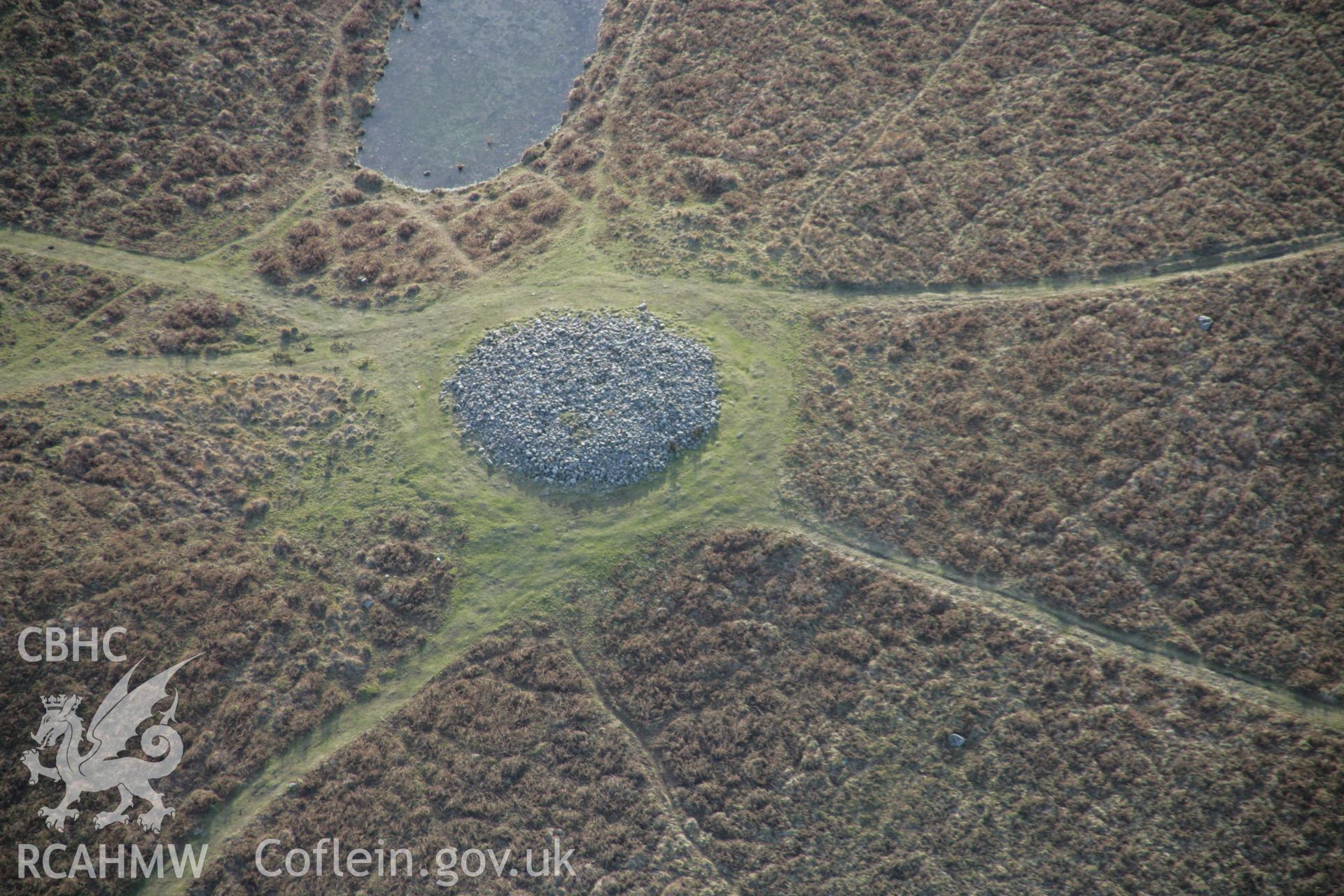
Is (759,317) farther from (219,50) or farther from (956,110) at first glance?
(219,50)

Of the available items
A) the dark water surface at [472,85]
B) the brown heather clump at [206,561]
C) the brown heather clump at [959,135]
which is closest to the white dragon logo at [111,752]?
the brown heather clump at [206,561]

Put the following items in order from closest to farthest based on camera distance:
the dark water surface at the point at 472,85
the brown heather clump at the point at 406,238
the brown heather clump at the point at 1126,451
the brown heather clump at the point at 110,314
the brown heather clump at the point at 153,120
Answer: the brown heather clump at the point at 1126,451
the brown heather clump at the point at 110,314
the brown heather clump at the point at 153,120
the brown heather clump at the point at 406,238
the dark water surface at the point at 472,85

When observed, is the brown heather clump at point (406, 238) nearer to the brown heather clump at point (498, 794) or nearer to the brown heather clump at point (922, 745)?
the brown heather clump at point (922, 745)

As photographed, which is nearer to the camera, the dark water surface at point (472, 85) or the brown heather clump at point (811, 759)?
the brown heather clump at point (811, 759)

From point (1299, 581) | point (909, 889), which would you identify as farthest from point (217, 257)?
point (1299, 581)

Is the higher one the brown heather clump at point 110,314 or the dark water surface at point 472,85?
the dark water surface at point 472,85

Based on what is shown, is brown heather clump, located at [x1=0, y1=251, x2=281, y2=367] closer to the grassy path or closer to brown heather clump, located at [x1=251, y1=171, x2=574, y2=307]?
the grassy path

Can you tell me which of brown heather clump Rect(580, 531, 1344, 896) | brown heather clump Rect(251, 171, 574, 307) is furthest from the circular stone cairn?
brown heather clump Rect(251, 171, 574, 307)

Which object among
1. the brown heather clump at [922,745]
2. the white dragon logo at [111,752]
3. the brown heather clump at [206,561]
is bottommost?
the brown heather clump at [922,745]
